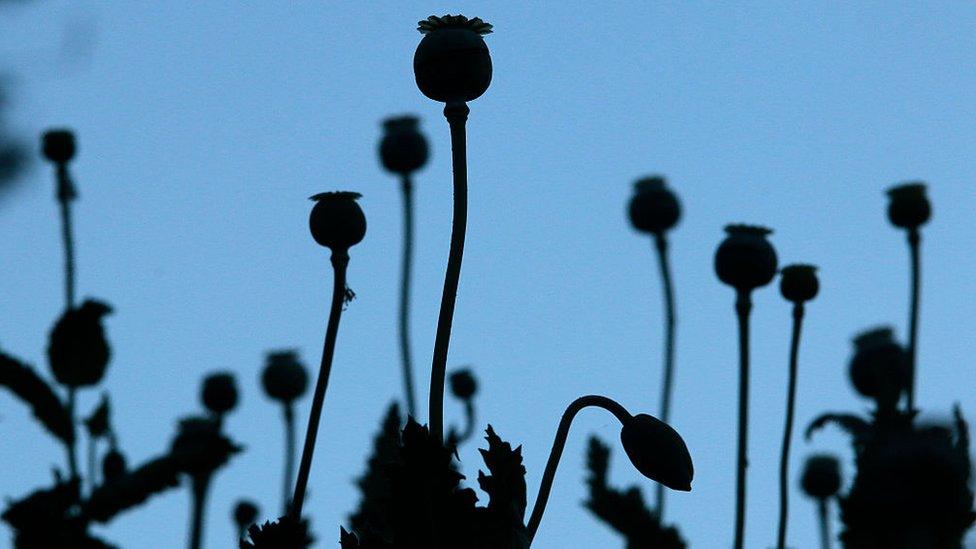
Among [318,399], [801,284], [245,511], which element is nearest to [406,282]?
[245,511]

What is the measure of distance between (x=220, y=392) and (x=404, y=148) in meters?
1.32

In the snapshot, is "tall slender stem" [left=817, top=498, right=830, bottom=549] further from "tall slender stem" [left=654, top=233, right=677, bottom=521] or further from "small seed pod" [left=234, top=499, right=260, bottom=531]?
"small seed pod" [left=234, top=499, right=260, bottom=531]

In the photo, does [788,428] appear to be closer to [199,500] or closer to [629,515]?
[629,515]

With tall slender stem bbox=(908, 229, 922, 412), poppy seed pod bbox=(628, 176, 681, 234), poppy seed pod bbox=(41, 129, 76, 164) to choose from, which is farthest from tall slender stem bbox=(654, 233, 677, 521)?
poppy seed pod bbox=(41, 129, 76, 164)

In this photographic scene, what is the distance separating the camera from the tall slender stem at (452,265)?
10.0ft

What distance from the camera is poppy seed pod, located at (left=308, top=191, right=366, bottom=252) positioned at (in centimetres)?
394

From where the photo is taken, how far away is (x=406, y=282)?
6.86m

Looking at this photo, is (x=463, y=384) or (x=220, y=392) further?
(x=463, y=384)

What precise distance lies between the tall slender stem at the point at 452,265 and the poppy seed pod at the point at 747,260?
6.74ft

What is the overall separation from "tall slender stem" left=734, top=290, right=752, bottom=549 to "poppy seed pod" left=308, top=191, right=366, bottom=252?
1299 millimetres

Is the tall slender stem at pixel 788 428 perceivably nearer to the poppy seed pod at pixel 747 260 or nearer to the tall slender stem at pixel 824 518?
the poppy seed pod at pixel 747 260

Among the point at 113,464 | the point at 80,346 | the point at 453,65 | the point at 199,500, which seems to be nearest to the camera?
the point at 453,65

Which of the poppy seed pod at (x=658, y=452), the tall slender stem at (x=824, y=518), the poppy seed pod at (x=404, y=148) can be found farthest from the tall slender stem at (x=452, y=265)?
the poppy seed pod at (x=404, y=148)

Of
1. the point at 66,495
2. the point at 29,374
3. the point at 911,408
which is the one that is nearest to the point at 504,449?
the point at 911,408
